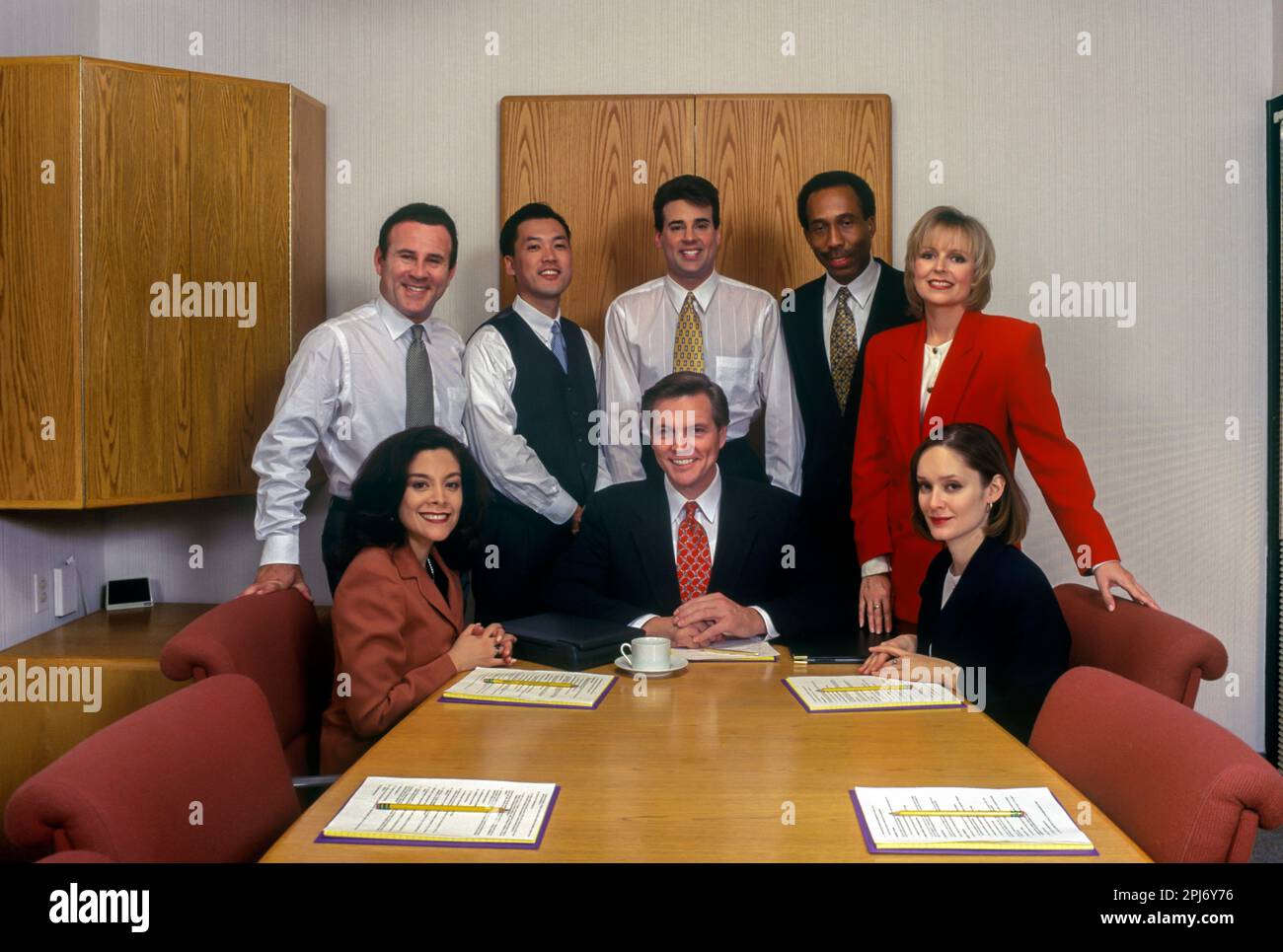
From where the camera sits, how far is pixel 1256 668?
366 cm

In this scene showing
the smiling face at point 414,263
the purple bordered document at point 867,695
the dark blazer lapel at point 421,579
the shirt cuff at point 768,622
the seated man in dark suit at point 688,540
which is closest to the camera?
the purple bordered document at point 867,695

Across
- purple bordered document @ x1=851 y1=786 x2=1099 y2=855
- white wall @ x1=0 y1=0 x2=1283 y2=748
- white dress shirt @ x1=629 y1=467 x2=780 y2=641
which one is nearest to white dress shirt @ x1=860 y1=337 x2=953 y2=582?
white dress shirt @ x1=629 y1=467 x2=780 y2=641

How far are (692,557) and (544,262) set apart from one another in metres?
1.11

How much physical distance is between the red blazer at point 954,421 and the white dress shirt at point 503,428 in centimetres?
90

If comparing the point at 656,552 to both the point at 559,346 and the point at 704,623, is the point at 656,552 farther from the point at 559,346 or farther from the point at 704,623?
the point at 559,346

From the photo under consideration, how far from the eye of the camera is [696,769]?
4.90 ft

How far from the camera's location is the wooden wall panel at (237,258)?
10.4 feet

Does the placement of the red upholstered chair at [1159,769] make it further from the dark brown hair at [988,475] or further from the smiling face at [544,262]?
the smiling face at [544,262]

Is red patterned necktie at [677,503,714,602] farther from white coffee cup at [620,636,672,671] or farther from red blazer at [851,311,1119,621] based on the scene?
white coffee cup at [620,636,672,671]

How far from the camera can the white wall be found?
3.56 meters

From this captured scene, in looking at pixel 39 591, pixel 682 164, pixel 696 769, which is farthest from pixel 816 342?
pixel 39 591

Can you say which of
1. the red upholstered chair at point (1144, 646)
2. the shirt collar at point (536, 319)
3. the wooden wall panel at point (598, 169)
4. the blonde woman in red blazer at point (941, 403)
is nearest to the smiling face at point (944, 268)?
the blonde woman in red blazer at point (941, 403)

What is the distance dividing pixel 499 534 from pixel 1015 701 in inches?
65.4

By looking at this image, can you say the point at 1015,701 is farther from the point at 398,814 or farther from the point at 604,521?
the point at 398,814
